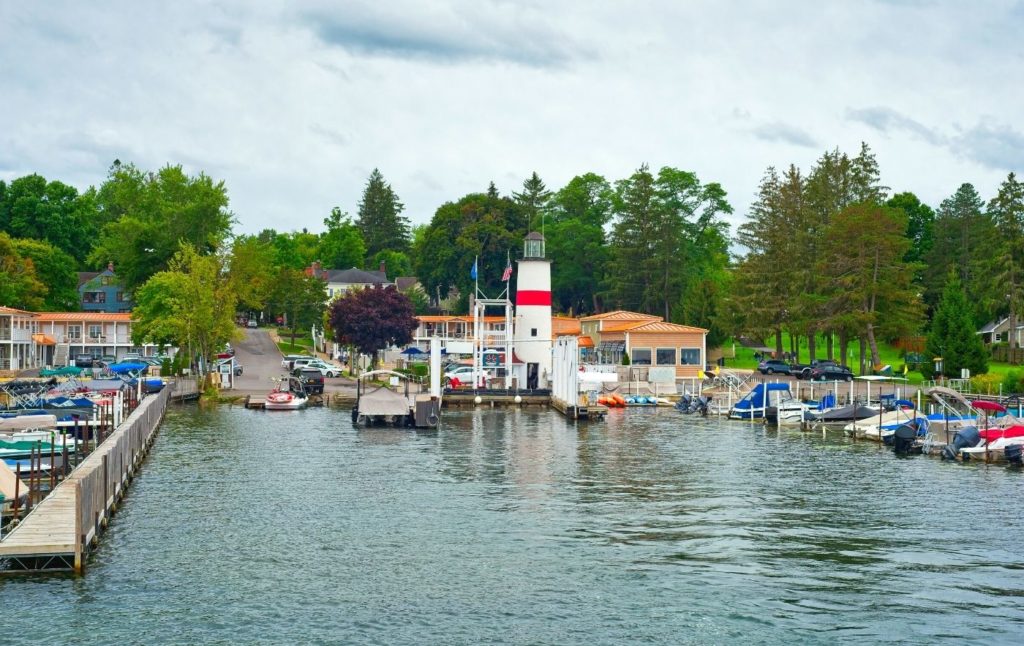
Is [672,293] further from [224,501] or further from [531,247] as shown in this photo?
[224,501]

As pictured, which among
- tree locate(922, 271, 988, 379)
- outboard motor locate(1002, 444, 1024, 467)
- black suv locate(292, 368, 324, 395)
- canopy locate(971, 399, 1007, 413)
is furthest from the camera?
black suv locate(292, 368, 324, 395)

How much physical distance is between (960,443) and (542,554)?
28771 mm

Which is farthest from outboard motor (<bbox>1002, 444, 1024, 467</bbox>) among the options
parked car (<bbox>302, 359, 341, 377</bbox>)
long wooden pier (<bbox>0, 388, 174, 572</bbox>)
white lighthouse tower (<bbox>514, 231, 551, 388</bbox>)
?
parked car (<bbox>302, 359, 341, 377</bbox>)

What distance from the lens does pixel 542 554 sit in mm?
29484

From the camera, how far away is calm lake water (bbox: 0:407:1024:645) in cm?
2323

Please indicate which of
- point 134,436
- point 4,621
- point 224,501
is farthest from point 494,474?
point 4,621

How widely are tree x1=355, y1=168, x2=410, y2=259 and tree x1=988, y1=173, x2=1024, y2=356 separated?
112957 millimetres

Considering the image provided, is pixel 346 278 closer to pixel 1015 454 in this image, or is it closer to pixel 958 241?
pixel 958 241

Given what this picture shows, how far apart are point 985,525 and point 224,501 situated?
24846mm

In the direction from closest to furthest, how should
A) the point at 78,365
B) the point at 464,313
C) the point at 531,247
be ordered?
the point at 531,247 → the point at 78,365 → the point at 464,313

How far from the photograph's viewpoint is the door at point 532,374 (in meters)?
86.9

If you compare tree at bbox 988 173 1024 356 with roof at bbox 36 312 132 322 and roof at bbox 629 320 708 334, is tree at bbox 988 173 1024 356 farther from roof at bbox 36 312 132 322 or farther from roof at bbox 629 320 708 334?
roof at bbox 36 312 132 322

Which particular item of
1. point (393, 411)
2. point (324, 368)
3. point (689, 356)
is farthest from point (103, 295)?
point (393, 411)

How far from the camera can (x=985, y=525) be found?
33750mm
